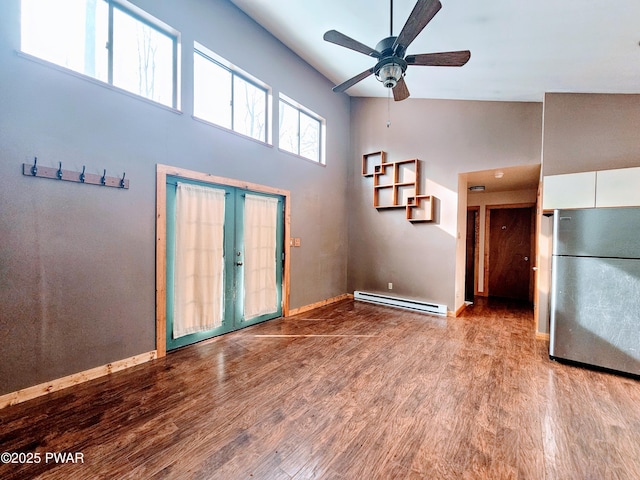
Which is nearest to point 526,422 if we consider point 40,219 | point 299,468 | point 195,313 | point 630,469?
point 630,469

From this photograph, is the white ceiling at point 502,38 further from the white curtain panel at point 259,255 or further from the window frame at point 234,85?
the white curtain panel at point 259,255

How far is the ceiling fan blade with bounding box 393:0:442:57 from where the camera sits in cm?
180

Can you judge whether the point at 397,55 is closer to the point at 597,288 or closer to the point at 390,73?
the point at 390,73

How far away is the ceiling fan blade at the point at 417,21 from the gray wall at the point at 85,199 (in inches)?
93.3

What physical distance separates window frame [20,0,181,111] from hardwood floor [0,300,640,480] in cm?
276

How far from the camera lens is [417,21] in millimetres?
1936

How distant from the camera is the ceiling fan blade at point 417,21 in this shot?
1.80m

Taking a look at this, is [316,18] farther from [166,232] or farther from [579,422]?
[579,422]

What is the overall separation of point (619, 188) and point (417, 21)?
8.41ft

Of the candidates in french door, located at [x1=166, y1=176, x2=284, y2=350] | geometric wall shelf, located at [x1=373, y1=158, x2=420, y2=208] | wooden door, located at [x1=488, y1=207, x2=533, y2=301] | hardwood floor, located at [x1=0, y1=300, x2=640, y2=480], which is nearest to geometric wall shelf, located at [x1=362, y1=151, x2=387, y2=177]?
geometric wall shelf, located at [x1=373, y1=158, x2=420, y2=208]

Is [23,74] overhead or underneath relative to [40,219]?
overhead

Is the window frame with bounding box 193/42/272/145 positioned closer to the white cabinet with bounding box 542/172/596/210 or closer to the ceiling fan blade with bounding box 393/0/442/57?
the ceiling fan blade with bounding box 393/0/442/57

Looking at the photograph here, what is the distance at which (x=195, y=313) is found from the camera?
330 cm

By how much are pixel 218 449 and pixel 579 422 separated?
2.53m
